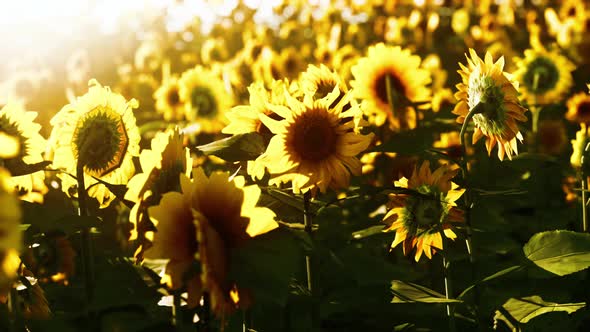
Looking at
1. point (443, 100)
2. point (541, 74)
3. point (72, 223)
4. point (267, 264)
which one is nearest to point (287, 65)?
point (443, 100)

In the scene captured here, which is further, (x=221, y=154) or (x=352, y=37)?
(x=352, y=37)

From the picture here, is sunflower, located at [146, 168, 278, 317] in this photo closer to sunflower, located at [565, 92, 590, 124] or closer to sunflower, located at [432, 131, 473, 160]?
sunflower, located at [432, 131, 473, 160]

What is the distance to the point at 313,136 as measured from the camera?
1.21 m

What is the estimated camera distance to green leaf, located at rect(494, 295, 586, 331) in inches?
55.6

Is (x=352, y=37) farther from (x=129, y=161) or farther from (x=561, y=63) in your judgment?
(x=129, y=161)

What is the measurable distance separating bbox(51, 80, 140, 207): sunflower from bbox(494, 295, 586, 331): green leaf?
0.86 metres

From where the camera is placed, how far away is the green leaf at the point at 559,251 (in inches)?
49.3

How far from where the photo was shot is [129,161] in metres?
1.34

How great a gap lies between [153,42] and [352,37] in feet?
6.06

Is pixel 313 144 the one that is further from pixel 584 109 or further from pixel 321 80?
pixel 584 109

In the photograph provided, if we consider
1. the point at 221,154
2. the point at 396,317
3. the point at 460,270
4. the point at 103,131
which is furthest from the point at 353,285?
the point at 103,131

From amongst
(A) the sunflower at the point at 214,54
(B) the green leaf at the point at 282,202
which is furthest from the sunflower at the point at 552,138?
(A) the sunflower at the point at 214,54

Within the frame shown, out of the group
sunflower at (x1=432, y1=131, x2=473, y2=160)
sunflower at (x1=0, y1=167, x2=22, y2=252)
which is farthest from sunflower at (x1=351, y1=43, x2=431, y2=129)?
sunflower at (x1=0, y1=167, x2=22, y2=252)

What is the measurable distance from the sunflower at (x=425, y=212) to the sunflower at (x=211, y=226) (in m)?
0.50
